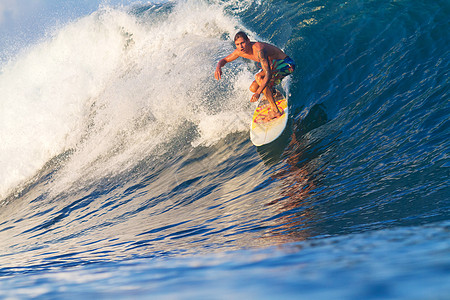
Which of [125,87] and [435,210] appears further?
[125,87]

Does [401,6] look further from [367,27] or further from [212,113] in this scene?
[212,113]

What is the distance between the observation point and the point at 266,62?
17.2 feet

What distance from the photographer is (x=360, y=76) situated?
233 inches

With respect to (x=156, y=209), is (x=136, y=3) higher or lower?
higher

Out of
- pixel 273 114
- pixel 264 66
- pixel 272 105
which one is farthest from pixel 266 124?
pixel 264 66

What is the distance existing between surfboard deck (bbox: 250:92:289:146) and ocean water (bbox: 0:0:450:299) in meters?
0.16

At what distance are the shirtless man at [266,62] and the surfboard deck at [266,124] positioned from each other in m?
0.11

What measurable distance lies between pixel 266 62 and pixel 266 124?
1040mm

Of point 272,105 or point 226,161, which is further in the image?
point 272,105

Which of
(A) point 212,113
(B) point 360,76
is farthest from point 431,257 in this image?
(A) point 212,113

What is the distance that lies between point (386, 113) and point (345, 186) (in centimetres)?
182

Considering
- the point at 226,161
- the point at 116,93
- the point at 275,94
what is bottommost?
the point at 226,161

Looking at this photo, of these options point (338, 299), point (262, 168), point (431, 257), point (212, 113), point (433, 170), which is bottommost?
point (433, 170)

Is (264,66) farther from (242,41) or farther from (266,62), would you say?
(242,41)
